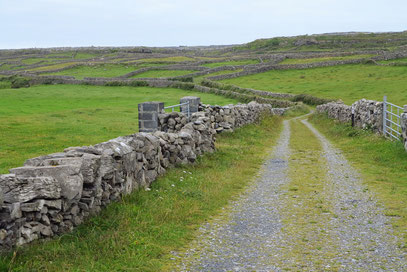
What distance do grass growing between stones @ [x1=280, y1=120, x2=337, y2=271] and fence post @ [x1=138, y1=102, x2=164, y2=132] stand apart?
6445mm

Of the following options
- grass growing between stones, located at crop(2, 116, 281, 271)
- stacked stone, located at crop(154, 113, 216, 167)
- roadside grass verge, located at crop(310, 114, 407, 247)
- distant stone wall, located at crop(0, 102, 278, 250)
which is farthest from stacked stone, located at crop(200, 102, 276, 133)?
distant stone wall, located at crop(0, 102, 278, 250)

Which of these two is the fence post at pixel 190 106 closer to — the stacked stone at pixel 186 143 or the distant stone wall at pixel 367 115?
the stacked stone at pixel 186 143

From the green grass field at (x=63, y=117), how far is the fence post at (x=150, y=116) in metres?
2.24

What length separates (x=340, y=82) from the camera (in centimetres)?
6094

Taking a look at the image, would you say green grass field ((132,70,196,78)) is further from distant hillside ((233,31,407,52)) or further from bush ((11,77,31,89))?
distant hillside ((233,31,407,52))

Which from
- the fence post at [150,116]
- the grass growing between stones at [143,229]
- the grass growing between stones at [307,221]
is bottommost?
the grass growing between stones at [307,221]

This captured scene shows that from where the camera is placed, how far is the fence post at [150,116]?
19281mm

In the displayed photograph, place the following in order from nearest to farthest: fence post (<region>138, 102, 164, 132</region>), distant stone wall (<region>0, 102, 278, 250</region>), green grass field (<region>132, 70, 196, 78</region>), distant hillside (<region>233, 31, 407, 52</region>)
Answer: distant stone wall (<region>0, 102, 278, 250</region>) < fence post (<region>138, 102, 164, 132</region>) < green grass field (<region>132, 70, 196, 78</region>) < distant hillside (<region>233, 31, 407, 52</region>)

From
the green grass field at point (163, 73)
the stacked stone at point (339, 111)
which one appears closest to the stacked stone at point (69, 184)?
the stacked stone at point (339, 111)

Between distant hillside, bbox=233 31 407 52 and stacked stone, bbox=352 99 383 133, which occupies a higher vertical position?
distant hillside, bbox=233 31 407 52

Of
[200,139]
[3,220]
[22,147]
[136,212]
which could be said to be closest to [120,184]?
[136,212]

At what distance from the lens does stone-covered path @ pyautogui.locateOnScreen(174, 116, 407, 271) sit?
6.78m

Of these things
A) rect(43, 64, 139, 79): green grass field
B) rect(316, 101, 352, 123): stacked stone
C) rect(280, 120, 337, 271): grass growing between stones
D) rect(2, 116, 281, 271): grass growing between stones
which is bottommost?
rect(316, 101, 352, 123): stacked stone

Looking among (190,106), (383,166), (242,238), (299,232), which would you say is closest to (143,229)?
(242,238)
